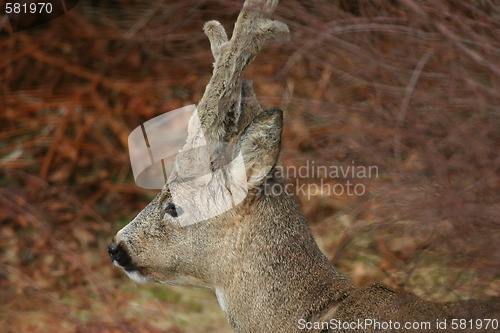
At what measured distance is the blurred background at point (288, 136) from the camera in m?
2.21

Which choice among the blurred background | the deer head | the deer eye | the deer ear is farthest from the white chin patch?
the blurred background

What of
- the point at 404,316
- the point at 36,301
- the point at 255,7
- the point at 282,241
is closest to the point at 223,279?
the point at 282,241

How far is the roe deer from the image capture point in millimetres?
2559

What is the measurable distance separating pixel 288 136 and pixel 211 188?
2.17 meters

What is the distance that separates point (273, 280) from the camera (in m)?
2.61

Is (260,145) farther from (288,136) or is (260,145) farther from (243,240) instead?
(288,136)

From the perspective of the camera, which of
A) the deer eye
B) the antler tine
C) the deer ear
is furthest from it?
the deer eye

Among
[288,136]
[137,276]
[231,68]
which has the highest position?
[231,68]

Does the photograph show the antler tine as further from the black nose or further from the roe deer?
the black nose

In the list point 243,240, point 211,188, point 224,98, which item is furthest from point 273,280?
point 224,98

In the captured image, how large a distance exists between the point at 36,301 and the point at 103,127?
4.56ft

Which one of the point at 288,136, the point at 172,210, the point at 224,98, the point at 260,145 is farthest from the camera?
the point at 288,136

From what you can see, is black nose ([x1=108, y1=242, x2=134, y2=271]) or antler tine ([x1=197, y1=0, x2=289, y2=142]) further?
black nose ([x1=108, y1=242, x2=134, y2=271])

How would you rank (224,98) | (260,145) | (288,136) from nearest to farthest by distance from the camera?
(260,145)
(224,98)
(288,136)
